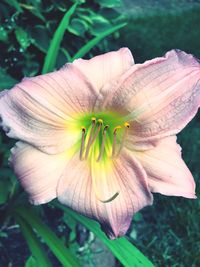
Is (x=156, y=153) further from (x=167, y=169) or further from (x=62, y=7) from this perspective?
(x=62, y=7)

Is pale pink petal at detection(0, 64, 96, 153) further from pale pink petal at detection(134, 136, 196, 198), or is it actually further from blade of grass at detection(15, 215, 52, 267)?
blade of grass at detection(15, 215, 52, 267)

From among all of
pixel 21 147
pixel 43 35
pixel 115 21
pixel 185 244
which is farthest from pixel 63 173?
pixel 115 21

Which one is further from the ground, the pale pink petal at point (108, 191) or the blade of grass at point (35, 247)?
the pale pink petal at point (108, 191)

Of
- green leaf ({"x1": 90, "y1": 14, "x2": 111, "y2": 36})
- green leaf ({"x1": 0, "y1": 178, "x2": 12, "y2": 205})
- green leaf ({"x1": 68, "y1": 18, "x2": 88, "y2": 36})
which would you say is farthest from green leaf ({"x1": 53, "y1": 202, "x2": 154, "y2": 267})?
green leaf ({"x1": 90, "y1": 14, "x2": 111, "y2": 36})

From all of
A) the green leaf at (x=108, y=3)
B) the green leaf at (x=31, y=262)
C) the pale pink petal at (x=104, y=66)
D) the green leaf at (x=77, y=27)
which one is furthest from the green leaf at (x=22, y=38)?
the pale pink petal at (x=104, y=66)

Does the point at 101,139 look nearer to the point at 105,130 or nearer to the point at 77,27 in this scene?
the point at 105,130

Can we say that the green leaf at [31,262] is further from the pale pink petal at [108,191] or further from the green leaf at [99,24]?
the green leaf at [99,24]

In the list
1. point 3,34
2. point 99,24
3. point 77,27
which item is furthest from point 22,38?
point 99,24

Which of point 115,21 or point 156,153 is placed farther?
point 115,21
